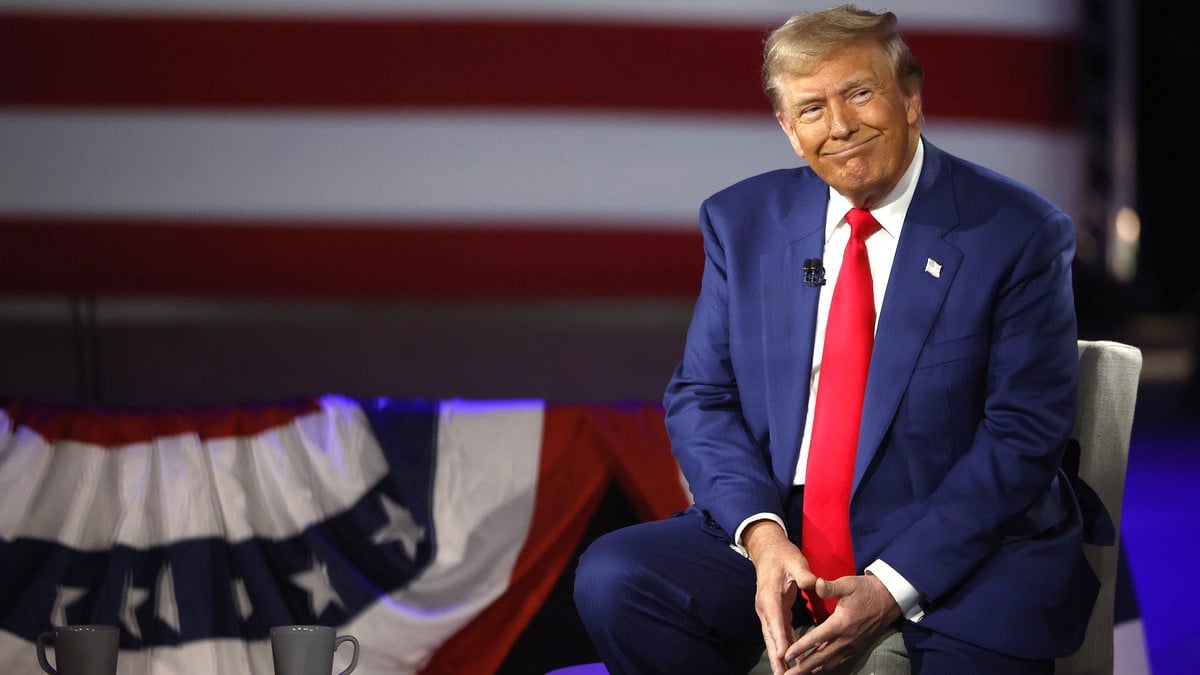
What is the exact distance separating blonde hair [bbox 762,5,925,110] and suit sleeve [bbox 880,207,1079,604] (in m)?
0.24

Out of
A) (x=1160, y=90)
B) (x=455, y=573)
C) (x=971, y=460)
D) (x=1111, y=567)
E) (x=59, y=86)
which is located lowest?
(x=455, y=573)

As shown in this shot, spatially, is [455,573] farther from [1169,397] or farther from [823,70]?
[1169,397]

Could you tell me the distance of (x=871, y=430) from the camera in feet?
4.89

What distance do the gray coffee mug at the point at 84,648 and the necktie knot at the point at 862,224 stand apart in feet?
3.30

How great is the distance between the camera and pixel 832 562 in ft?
4.93

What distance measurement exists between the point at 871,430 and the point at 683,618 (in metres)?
0.29

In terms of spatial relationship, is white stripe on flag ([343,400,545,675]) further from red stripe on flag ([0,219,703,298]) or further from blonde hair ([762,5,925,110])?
blonde hair ([762,5,925,110])

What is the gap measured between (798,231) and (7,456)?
140 cm

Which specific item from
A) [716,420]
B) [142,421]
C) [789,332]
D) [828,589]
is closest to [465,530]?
[142,421]

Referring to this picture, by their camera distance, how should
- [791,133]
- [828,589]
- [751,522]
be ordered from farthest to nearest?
[791,133] → [751,522] → [828,589]

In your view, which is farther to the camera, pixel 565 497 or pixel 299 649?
pixel 565 497

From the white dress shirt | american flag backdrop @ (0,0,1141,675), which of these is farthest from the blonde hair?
american flag backdrop @ (0,0,1141,675)

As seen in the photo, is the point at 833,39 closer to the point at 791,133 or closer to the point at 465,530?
the point at 791,133

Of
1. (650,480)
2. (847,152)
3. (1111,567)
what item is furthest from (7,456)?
(1111,567)
